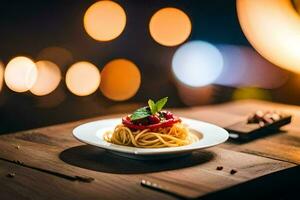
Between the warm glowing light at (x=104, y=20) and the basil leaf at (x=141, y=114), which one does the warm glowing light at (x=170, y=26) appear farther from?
the basil leaf at (x=141, y=114)

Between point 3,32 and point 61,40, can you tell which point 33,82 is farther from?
point 3,32

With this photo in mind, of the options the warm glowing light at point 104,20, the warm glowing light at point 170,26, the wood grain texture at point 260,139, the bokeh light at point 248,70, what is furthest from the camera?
the warm glowing light at point 170,26

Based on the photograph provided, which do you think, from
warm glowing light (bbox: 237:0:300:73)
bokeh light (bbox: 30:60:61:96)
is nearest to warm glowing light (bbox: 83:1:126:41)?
bokeh light (bbox: 30:60:61:96)

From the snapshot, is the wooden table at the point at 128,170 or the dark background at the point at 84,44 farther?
the dark background at the point at 84,44

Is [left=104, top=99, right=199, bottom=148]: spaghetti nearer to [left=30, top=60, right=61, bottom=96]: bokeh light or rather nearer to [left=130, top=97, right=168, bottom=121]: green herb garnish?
[left=130, top=97, right=168, bottom=121]: green herb garnish

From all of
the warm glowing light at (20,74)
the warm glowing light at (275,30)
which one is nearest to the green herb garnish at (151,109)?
the warm glowing light at (275,30)

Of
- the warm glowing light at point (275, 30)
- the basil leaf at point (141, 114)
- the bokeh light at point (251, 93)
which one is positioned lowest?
the bokeh light at point (251, 93)

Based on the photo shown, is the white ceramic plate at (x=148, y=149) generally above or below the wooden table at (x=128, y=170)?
above
